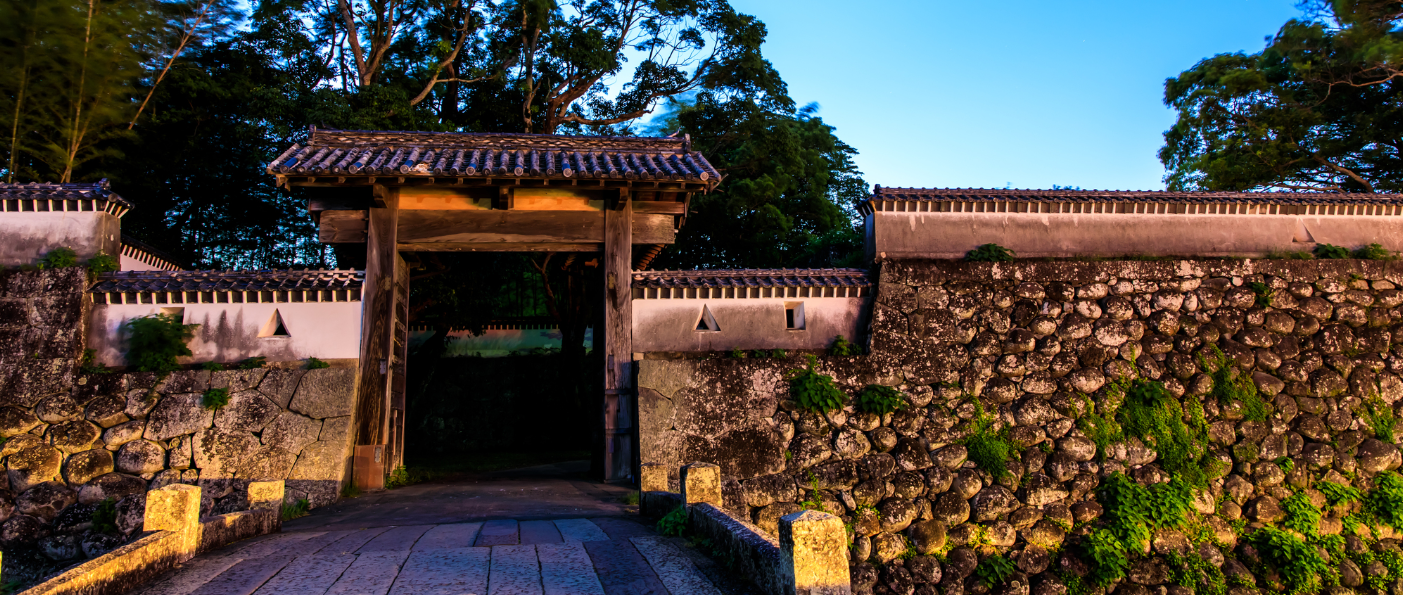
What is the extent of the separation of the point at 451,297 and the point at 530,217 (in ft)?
21.9

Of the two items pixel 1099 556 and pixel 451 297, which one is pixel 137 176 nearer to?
pixel 451 297

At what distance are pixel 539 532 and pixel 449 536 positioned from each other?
756mm

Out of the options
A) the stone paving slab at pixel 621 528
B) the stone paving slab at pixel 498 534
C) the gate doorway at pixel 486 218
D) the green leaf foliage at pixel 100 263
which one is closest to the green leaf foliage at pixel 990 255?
the gate doorway at pixel 486 218

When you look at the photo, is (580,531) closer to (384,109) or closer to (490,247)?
(490,247)

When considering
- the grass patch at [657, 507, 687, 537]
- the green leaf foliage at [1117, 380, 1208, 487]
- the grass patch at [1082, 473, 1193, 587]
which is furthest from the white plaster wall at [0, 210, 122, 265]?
the green leaf foliage at [1117, 380, 1208, 487]

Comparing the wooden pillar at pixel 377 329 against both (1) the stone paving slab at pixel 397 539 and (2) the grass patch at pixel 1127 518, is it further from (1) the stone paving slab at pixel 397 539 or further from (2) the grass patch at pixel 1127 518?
(2) the grass patch at pixel 1127 518

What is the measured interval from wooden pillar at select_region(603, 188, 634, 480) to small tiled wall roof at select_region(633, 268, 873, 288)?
11.8 inches

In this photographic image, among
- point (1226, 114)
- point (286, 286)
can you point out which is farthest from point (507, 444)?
point (1226, 114)

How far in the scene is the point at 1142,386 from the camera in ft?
34.4

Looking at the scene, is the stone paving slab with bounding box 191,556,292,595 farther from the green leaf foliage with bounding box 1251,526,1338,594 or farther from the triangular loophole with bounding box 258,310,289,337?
the green leaf foliage with bounding box 1251,526,1338,594

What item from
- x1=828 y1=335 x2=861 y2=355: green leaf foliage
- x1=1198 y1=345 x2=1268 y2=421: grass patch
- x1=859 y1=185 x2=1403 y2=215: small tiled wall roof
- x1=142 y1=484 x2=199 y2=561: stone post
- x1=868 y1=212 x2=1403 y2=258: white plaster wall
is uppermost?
x1=859 y1=185 x2=1403 y2=215: small tiled wall roof

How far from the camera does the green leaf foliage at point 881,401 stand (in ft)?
33.4

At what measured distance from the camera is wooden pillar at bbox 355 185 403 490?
994 centimetres

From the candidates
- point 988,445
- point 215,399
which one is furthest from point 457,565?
point 988,445
